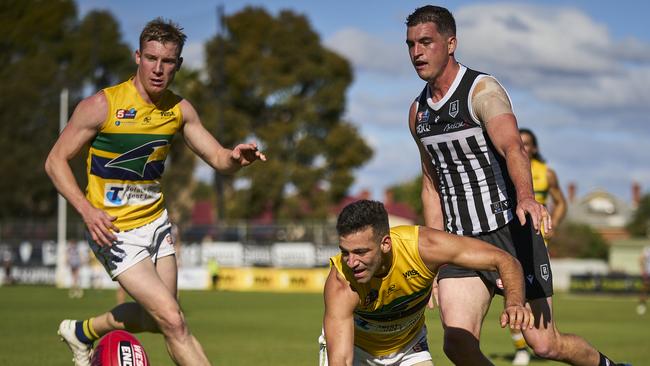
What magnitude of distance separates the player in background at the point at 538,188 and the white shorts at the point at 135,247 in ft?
18.4

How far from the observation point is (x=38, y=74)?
6059 centimetres

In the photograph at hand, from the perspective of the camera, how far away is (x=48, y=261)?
45469 mm

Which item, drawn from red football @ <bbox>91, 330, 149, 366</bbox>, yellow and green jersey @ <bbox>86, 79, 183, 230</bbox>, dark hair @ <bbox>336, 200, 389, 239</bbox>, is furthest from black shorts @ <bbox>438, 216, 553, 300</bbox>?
yellow and green jersey @ <bbox>86, 79, 183, 230</bbox>

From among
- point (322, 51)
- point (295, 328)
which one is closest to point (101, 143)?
point (295, 328)

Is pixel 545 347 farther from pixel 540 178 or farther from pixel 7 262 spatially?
pixel 7 262

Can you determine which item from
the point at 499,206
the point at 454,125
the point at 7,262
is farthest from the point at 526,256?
the point at 7,262

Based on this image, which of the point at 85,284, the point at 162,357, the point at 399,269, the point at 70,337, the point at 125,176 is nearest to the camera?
the point at 399,269

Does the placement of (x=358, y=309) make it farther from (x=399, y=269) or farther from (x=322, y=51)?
(x=322, y=51)

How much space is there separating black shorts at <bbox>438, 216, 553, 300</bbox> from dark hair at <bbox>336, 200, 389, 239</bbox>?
118 cm

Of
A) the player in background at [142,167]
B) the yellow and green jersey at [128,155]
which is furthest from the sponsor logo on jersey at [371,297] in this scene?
the yellow and green jersey at [128,155]

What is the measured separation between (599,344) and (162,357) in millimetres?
7034

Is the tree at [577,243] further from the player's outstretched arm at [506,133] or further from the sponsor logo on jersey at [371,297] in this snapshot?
the sponsor logo on jersey at [371,297]

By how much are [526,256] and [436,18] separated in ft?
6.17

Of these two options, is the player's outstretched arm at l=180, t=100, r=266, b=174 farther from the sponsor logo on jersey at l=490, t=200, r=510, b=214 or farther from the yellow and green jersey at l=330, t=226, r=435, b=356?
the sponsor logo on jersey at l=490, t=200, r=510, b=214
